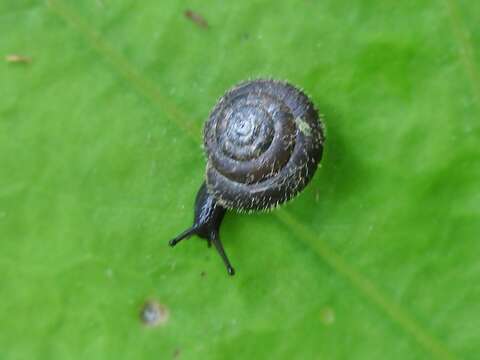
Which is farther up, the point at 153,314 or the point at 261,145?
the point at 261,145

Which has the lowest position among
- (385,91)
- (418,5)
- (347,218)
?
(347,218)

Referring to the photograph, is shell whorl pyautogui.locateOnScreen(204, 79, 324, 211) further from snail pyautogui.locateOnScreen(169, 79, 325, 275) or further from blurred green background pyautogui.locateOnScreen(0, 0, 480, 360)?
blurred green background pyautogui.locateOnScreen(0, 0, 480, 360)

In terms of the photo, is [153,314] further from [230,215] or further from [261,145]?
[261,145]

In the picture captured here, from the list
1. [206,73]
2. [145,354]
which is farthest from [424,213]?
[145,354]

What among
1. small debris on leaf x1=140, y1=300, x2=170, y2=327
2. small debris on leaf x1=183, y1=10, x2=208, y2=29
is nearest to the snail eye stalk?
small debris on leaf x1=140, y1=300, x2=170, y2=327

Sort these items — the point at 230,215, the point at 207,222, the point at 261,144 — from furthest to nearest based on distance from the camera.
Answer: the point at 230,215 < the point at 207,222 < the point at 261,144

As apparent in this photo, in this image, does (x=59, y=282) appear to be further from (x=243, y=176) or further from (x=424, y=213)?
(x=424, y=213)

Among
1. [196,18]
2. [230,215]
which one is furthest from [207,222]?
[196,18]
